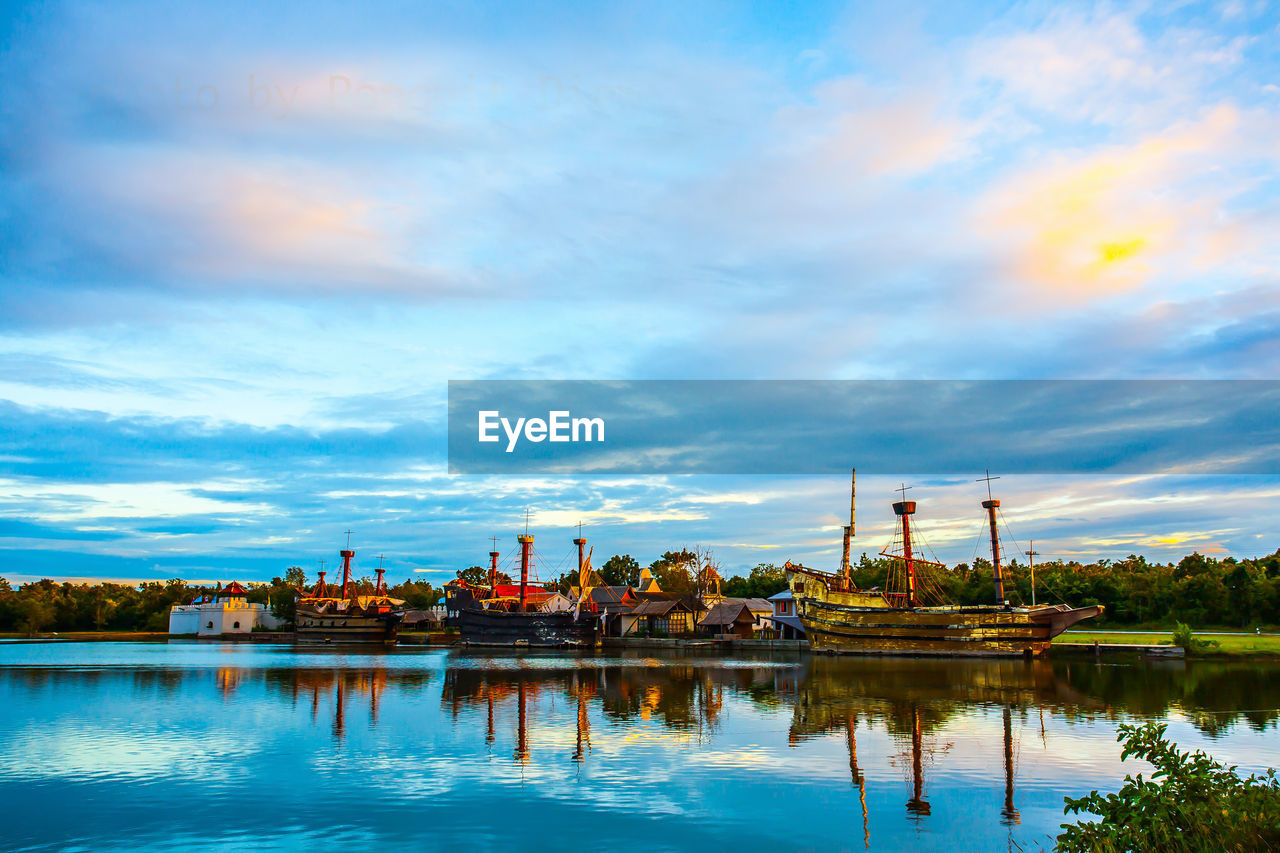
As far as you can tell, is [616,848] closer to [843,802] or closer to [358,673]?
[843,802]

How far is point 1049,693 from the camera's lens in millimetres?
35625

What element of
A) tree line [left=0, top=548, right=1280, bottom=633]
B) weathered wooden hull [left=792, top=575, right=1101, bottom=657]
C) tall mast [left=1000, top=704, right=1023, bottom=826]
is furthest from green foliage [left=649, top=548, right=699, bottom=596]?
tall mast [left=1000, top=704, right=1023, bottom=826]

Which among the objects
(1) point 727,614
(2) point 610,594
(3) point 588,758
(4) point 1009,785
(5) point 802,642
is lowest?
(5) point 802,642

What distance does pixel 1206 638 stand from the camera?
190 feet

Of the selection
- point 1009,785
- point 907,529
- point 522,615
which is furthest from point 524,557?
point 1009,785

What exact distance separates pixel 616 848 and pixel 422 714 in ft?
60.5

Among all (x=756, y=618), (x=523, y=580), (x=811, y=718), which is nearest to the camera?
(x=811, y=718)

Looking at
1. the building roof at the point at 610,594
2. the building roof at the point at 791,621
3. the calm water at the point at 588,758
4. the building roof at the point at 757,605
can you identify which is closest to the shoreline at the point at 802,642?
the building roof at the point at 791,621

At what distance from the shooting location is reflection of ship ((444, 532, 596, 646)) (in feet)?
280

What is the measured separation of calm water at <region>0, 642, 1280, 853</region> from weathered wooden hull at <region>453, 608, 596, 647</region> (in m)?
42.7

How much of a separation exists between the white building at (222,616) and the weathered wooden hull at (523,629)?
154 ft

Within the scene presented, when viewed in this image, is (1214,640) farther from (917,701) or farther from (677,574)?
(677,574)

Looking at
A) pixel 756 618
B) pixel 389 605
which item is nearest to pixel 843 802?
pixel 756 618

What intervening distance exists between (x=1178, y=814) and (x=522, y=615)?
80621 millimetres
